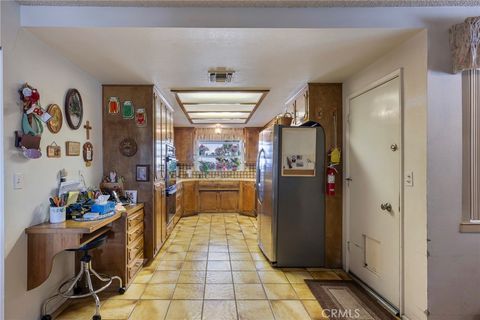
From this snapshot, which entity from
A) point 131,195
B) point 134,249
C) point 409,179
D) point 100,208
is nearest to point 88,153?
point 131,195

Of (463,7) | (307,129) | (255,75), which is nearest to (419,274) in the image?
(307,129)

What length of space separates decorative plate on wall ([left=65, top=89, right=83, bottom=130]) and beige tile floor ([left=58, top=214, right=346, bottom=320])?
67.6 inches

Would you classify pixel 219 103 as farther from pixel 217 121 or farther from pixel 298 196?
pixel 298 196

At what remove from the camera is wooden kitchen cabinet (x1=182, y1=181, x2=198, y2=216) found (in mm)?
6461

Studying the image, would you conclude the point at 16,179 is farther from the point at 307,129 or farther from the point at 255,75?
the point at 307,129

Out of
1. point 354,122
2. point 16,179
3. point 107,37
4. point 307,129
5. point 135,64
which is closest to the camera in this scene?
point 16,179

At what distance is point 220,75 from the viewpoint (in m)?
2.96

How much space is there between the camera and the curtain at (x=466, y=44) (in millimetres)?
1885

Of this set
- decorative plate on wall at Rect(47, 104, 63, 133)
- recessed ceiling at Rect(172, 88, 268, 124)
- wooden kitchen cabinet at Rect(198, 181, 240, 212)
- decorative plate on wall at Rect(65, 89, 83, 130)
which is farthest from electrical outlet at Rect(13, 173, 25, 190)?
wooden kitchen cabinet at Rect(198, 181, 240, 212)

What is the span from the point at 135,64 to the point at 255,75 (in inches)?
50.2

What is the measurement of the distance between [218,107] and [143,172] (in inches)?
78.8

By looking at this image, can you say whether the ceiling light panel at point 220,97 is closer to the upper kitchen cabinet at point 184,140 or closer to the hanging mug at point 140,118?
the hanging mug at point 140,118

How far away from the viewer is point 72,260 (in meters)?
2.72

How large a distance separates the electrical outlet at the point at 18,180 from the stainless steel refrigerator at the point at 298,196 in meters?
2.41
